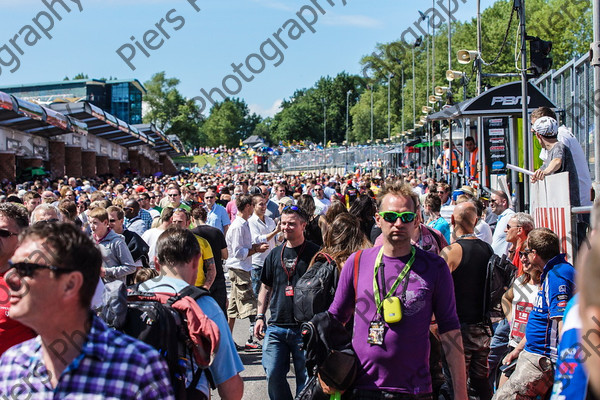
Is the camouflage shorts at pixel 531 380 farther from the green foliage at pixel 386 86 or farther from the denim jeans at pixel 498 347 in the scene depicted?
the green foliage at pixel 386 86

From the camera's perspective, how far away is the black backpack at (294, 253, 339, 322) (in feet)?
16.7

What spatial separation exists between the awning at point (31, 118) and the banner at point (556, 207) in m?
18.7

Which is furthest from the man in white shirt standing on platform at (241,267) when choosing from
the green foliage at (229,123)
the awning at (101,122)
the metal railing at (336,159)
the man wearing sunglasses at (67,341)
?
the green foliage at (229,123)

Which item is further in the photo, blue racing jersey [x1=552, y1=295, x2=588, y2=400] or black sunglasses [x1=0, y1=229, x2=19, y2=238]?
black sunglasses [x1=0, y1=229, x2=19, y2=238]

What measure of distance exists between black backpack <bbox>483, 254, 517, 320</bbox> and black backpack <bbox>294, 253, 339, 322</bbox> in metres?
1.23

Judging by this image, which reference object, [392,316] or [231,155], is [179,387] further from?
[231,155]

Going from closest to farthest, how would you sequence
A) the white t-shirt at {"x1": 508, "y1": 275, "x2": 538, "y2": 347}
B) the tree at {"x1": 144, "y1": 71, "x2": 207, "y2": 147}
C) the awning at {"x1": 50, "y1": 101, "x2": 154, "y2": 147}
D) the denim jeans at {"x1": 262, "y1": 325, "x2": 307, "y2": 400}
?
the white t-shirt at {"x1": 508, "y1": 275, "x2": 538, "y2": 347}, the denim jeans at {"x1": 262, "y1": 325, "x2": 307, "y2": 400}, the awning at {"x1": 50, "y1": 101, "x2": 154, "y2": 147}, the tree at {"x1": 144, "y1": 71, "x2": 207, "y2": 147}

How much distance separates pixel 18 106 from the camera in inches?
920

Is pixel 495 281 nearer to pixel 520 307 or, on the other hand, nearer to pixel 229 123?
pixel 520 307

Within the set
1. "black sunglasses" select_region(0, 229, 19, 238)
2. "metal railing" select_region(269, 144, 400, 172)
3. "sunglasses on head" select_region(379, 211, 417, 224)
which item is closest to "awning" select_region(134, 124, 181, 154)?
"metal railing" select_region(269, 144, 400, 172)

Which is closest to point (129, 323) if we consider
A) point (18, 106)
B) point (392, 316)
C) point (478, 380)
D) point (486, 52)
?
point (392, 316)

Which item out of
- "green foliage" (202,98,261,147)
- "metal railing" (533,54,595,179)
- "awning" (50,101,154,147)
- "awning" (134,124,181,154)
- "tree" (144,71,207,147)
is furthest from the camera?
"green foliage" (202,98,261,147)

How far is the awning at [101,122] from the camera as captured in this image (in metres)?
32.3

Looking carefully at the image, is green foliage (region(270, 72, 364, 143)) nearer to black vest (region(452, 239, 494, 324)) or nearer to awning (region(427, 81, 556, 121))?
awning (region(427, 81, 556, 121))
